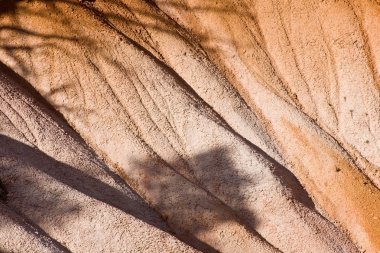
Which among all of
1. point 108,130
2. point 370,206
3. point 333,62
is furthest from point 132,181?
point 333,62

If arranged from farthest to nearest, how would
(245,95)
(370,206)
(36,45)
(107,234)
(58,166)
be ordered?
(245,95)
(36,45)
(370,206)
(58,166)
(107,234)

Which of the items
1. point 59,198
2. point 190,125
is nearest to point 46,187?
point 59,198

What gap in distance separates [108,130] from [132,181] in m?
1.62

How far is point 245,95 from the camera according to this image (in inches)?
703

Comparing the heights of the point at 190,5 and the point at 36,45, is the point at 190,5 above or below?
above

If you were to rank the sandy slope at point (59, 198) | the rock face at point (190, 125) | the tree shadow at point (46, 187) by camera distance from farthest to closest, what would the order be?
the rock face at point (190, 125) → the tree shadow at point (46, 187) → the sandy slope at point (59, 198)

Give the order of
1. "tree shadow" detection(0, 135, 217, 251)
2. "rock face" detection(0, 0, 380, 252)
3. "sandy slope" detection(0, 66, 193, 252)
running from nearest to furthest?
"sandy slope" detection(0, 66, 193, 252) < "tree shadow" detection(0, 135, 217, 251) < "rock face" detection(0, 0, 380, 252)

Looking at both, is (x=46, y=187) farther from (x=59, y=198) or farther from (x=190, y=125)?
(x=190, y=125)

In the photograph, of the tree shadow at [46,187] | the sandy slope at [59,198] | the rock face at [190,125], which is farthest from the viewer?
the rock face at [190,125]

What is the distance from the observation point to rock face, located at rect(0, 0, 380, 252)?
43.3ft

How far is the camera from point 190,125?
52.5ft

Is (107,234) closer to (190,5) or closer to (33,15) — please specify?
(33,15)

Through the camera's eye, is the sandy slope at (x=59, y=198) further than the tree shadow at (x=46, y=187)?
No

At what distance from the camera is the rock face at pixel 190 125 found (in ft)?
43.3
